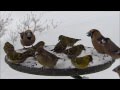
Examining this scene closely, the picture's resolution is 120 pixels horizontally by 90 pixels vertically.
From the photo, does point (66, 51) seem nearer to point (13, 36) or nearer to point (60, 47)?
point (60, 47)

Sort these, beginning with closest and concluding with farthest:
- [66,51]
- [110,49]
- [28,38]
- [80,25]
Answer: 1. [66,51]
2. [110,49]
3. [28,38]
4. [80,25]

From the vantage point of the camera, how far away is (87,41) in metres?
7.92

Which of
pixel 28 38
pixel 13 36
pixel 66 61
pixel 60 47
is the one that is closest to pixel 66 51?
pixel 60 47

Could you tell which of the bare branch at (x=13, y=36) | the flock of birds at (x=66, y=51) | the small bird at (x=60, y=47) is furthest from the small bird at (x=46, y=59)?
the bare branch at (x=13, y=36)

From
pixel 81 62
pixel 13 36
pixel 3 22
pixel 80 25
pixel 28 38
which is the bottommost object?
pixel 13 36

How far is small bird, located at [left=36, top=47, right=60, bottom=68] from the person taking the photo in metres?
4.74

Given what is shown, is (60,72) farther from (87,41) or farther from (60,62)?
(87,41)

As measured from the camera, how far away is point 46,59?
188 inches

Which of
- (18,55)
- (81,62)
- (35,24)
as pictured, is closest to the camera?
(81,62)

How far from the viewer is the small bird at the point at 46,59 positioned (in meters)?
4.74

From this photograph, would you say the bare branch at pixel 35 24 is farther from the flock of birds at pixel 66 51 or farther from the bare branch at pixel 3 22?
the flock of birds at pixel 66 51

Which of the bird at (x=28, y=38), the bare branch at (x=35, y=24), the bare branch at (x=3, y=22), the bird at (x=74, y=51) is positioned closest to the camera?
the bird at (x=74, y=51)

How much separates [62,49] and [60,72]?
0.55m

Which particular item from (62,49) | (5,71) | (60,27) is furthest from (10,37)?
(62,49)
